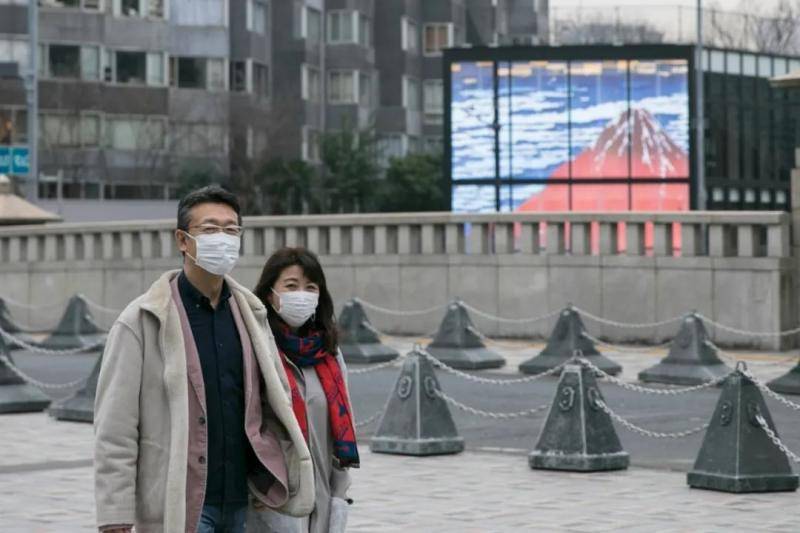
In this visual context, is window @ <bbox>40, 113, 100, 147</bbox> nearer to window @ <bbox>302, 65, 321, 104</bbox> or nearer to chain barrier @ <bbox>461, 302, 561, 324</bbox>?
window @ <bbox>302, 65, 321, 104</bbox>

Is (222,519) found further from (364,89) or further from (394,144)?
(394,144)

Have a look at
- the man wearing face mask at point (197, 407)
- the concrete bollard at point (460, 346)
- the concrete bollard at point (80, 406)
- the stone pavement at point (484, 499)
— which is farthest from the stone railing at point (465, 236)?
the man wearing face mask at point (197, 407)

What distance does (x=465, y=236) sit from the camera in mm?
29734

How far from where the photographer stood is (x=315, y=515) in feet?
22.6

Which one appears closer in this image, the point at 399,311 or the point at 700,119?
the point at 399,311

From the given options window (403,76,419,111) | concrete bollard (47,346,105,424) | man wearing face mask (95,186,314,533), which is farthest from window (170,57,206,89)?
man wearing face mask (95,186,314,533)

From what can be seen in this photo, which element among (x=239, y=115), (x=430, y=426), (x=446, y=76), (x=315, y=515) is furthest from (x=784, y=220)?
(x=239, y=115)

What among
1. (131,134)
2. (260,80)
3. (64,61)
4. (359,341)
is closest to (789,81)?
(359,341)

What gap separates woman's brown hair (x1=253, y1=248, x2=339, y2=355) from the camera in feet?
23.0

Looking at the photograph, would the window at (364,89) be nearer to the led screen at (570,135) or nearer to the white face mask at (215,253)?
the led screen at (570,135)

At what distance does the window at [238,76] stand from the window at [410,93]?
568 inches

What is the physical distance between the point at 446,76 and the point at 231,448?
49.7 meters

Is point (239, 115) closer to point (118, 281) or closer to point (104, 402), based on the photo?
point (118, 281)

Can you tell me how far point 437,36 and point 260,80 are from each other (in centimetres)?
1711
